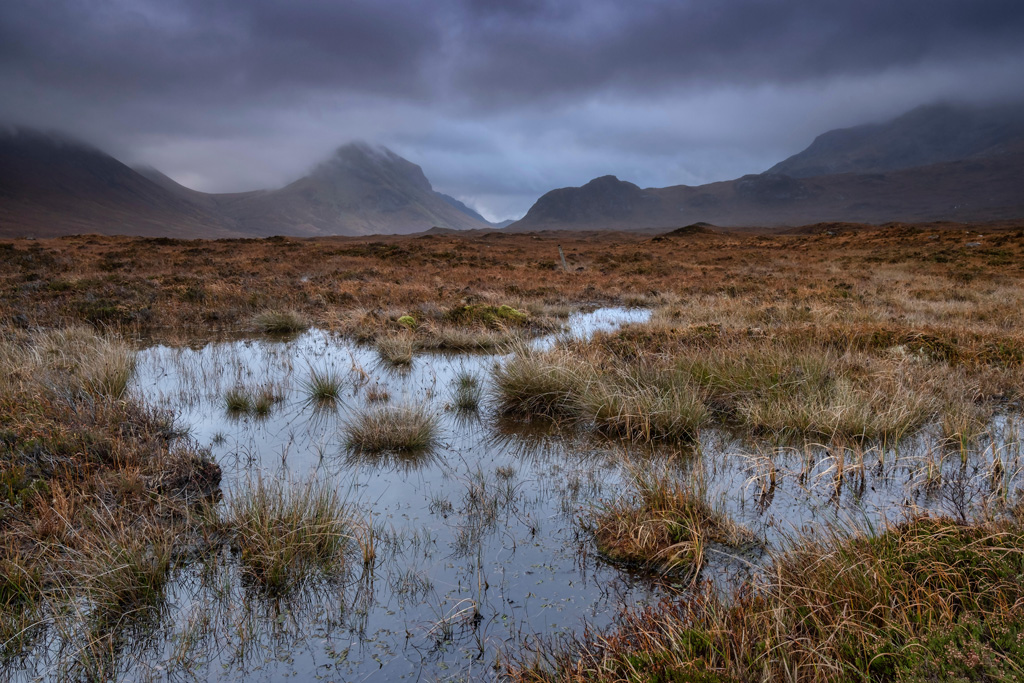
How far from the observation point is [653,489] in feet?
12.0

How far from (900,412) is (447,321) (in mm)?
8365

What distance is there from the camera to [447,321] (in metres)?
11.7

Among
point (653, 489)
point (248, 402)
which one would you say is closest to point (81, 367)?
point (248, 402)

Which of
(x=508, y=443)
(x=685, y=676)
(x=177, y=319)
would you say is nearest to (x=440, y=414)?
(x=508, y=443)

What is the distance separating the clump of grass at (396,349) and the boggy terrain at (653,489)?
52mm

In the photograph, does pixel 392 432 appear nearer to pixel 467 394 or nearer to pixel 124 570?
pixel 467 394

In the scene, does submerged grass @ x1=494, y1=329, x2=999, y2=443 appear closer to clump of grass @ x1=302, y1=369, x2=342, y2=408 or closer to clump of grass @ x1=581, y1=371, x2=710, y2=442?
clump of grass @ x1=581, y1=371, x2=710, y2=442

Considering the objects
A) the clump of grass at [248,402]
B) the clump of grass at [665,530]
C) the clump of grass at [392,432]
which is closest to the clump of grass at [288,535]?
the clump of grass at [392,432]

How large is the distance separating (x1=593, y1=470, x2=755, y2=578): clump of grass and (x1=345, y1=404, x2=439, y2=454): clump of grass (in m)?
2.10

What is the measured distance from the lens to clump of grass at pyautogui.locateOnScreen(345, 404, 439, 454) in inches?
200

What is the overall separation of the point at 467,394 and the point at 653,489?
3272 millimetres

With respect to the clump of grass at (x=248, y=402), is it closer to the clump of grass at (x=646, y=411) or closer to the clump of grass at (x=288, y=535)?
the clump of grass at (x=288, y=535)

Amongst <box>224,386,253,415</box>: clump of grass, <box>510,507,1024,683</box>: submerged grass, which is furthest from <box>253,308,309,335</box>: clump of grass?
<box>510,507,1024,683</box>: submerged grass

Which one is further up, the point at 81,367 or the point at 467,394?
the point at 81,367
